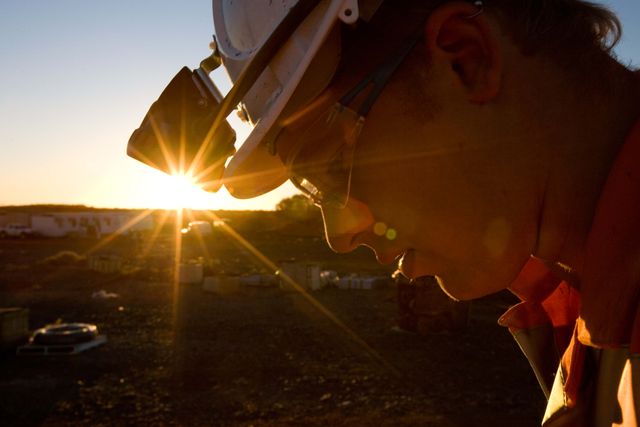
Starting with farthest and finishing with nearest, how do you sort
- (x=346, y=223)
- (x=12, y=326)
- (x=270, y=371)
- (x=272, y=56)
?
(x=12, y=326)
(x=270, y=371)
(x=346, y=223)
(x=272, y=56)

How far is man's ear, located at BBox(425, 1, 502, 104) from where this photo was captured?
1.33 meters

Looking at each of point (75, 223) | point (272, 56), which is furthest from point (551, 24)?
point (75, 223)

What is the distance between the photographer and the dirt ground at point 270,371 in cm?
737

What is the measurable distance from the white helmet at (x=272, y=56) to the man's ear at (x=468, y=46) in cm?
16

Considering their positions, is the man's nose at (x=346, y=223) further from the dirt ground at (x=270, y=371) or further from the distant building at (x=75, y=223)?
the distant building at (x=75, y=223)

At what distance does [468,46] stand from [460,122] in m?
0.17

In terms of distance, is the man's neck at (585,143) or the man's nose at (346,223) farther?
the man's nose at (346,223)

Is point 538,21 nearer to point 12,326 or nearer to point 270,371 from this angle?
point 270,371

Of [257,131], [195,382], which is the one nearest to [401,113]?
[257,131]

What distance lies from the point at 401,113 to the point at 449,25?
22 centimetres

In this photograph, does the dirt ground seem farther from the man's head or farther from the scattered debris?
the man's head

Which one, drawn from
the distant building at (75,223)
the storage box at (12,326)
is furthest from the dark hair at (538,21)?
the distant building at (75,223)

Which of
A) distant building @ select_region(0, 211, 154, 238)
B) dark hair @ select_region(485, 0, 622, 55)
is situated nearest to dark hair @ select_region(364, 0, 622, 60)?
dark hair @ select_region(485, 0, 622, 55)

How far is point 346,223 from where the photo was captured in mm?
1641
